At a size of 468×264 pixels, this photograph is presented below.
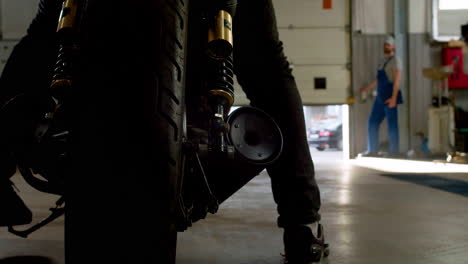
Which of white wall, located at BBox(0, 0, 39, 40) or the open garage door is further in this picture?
the open garage door

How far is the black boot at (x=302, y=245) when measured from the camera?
100cm

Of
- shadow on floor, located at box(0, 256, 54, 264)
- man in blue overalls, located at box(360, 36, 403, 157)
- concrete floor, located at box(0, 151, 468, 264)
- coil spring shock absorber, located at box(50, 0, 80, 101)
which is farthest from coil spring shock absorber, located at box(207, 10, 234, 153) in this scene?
man in blue overalls, located at box(360, 36, 403, 157)

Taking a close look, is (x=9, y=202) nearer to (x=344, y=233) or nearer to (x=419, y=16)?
(x=344, y=233)

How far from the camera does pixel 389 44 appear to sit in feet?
20.9

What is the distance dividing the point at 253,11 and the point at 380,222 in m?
1.01

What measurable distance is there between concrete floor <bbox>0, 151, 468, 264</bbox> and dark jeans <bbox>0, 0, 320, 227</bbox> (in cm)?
17

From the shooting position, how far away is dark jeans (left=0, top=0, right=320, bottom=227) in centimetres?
102

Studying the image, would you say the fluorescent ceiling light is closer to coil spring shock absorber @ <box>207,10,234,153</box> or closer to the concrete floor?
the concrete floor

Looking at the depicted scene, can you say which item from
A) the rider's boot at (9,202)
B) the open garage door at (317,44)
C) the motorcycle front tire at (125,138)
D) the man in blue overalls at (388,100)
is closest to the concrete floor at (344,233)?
the rider's boot at (9,202)

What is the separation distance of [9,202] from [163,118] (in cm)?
63

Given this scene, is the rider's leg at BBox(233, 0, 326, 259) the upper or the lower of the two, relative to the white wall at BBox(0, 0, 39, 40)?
lower

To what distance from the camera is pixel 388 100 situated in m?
6.45

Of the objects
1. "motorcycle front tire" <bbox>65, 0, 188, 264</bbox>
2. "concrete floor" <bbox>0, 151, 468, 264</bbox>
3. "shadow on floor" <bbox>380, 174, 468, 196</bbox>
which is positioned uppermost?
"motorcycle front tire" <bbox>65, 0, 188, 264</bbox>

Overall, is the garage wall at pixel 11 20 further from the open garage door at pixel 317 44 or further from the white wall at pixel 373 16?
the white wall at pixel 373 16
